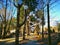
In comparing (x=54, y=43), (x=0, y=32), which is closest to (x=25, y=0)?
(x=54, y=43)

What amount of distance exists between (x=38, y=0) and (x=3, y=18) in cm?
→ 1927

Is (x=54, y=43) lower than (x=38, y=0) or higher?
lower

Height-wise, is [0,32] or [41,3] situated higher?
[41,3]

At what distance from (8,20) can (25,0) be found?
72.3 feet

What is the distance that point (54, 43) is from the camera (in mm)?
25828

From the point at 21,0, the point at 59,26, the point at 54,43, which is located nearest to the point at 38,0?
the point at 21,0

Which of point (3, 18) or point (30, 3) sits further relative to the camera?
point (3, 18)

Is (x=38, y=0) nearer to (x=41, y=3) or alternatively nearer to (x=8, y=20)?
(x=41, y=3)

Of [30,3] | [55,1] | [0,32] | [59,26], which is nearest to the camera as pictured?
[55,1]

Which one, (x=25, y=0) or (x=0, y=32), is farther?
(x=0, y=32)

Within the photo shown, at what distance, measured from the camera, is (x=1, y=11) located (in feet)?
142

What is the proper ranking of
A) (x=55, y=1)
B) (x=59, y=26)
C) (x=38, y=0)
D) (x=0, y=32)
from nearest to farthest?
(x=55, y=1) < (x=38, y=0) < (x=0, y=32) < (x=59, y=26)

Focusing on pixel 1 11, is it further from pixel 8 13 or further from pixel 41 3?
pixel 41 3

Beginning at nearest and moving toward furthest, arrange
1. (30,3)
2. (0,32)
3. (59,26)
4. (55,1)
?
(55,1) < (30,3) < (0,32) < (59,26)
